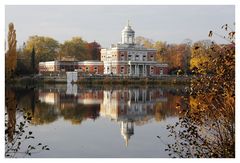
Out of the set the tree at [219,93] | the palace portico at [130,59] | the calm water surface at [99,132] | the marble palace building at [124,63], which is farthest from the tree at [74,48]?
the tree at [219,93]

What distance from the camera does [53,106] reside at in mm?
9562

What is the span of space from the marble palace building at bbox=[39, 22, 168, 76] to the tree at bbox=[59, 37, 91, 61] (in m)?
1.19

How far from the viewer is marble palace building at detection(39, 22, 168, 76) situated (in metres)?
24.7

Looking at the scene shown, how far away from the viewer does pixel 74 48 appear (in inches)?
1016

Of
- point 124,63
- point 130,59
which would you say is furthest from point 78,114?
point 130,59

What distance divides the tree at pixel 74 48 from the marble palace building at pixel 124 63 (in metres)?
A: 1.19

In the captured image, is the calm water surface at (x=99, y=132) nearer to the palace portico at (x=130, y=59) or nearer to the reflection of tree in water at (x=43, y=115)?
the reflection of tree in water at (x=43, y=115)

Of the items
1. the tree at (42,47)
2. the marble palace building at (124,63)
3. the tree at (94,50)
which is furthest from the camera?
the tree at (94,50)

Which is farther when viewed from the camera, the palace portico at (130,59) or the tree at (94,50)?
the tree at (94,50)

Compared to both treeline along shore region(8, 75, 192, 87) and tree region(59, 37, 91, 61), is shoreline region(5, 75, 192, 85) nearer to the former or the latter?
treeline along shore region(8, 75, 192, 87)

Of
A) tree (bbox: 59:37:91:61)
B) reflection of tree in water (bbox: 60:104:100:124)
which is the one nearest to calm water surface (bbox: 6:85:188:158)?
reflection of tree in water (bbox: 60:104:100:124)

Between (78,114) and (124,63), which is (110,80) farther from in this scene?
(78,114)

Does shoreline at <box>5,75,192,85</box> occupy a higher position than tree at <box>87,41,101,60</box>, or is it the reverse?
tree at <box>87,41,101,60</box>

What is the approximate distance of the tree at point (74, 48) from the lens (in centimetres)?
2561
